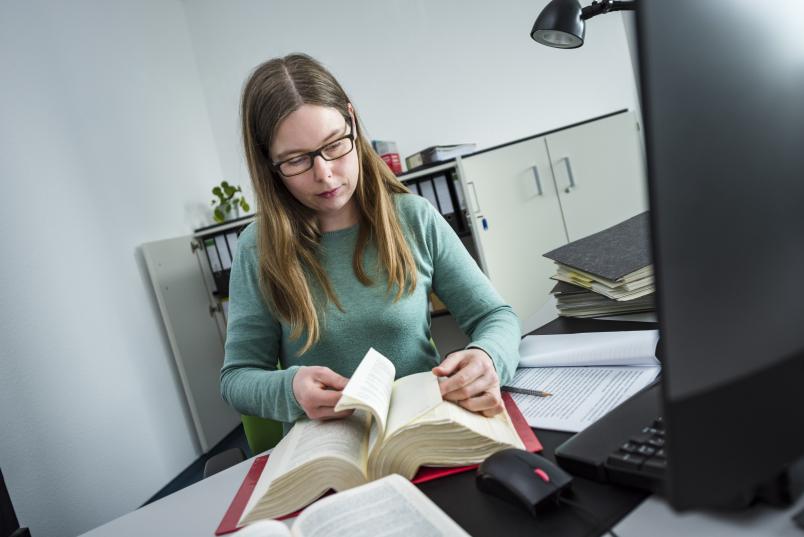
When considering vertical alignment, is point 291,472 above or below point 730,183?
below

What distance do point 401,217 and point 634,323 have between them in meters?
0.52

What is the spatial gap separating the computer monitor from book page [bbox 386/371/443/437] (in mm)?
386

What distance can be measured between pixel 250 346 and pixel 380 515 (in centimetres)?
62

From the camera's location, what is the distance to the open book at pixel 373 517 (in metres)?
0.49

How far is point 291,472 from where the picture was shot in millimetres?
627

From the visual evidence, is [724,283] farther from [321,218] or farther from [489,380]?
[321,218]

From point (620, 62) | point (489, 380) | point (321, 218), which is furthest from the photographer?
point (620, 62)

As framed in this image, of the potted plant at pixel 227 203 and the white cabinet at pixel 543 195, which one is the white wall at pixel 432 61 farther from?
the white cabinet at pixel 543 195

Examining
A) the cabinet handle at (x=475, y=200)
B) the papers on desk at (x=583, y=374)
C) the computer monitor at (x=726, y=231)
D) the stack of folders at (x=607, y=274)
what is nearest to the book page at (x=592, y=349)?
the papers on desk at (x=583, y=374)

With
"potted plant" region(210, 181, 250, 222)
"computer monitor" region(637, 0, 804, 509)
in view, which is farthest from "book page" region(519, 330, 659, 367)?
"potted plant" region(210, 181, 250, 222)

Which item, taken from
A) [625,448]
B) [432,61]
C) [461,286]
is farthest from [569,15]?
[432,61]

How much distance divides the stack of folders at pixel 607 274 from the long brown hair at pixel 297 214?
0.32 m

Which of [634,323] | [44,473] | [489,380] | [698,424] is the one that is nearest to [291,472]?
[489,380]

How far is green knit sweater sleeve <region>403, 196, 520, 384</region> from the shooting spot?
1.03 m
